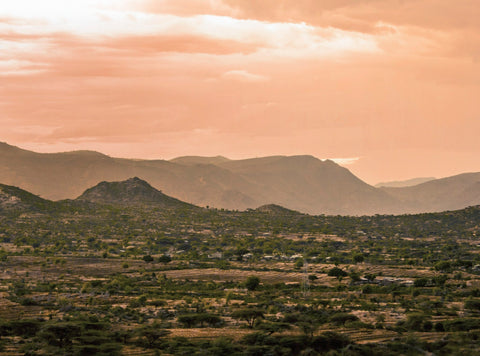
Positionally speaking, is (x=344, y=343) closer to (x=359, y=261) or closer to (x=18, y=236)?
(x=359, y=261)

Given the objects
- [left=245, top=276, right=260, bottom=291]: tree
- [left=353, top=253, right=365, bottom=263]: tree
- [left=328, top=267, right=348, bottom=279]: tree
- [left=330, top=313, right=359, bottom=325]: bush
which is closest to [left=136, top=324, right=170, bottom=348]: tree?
[left=330, top=313, right=359, bottom=325]: bush

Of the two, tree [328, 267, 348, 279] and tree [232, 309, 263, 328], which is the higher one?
tree [328, 267, 348, 279]

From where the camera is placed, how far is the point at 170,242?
18338 cm

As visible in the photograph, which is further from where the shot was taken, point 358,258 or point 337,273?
point 358,258

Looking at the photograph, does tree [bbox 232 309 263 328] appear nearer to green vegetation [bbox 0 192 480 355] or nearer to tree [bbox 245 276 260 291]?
green vegetation [bbox 0 192 480 355]

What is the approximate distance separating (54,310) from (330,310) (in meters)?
35.9

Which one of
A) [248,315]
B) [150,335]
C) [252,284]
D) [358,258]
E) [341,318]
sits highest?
[358,258]

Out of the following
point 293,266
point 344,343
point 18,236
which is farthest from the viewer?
point 18,236

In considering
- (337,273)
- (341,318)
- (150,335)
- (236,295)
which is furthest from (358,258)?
(150,335)

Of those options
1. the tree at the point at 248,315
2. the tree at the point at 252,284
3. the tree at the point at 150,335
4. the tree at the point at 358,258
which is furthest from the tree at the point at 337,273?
the tree at the point at 150,335

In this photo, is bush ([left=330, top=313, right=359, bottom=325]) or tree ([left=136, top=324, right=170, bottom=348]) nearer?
tree ([left=136, top=324, right=170, bottom=348])

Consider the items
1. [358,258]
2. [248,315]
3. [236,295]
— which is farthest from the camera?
[358,258]

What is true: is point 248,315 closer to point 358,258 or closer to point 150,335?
point 150,335

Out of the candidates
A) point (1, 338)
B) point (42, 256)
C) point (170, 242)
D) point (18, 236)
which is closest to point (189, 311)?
point (1, 338)
